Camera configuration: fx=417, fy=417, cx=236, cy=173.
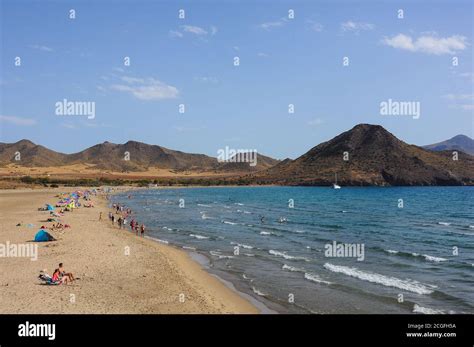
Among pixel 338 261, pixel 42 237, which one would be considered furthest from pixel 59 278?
pixel 338 261

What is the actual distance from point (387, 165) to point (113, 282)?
172416 mm

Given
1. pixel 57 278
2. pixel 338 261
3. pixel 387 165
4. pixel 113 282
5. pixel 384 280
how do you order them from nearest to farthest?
pixel 57 278, pixel 113 282, pixel 384 280, pixel 338 261, pixel 387 165

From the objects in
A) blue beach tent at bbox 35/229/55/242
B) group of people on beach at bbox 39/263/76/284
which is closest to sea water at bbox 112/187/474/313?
group of people on beach at bbox 39/263/76/284

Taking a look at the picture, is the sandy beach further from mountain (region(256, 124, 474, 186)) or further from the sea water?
mountain (region(256, 124, 474, 186))

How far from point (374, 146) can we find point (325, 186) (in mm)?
30322

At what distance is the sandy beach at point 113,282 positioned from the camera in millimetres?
16734

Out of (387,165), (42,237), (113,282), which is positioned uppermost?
(387,165)

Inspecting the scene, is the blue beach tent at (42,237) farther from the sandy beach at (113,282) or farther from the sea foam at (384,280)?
the sea foam at (384,280)

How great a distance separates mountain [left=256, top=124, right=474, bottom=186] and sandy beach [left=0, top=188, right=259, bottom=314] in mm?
153340

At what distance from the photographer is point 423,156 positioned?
186375mm

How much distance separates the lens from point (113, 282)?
2070cm

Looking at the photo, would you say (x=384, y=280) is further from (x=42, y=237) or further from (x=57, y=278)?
(x=42, y=237)

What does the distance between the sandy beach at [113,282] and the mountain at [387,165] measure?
15334 centimetres
